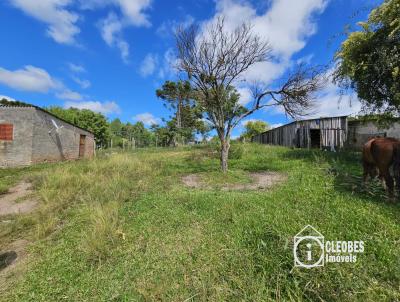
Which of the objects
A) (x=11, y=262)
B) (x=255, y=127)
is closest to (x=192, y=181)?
(x=11, y=262)

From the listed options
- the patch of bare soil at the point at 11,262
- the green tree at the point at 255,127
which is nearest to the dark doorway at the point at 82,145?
the patch of bare soil at the point at 11,262

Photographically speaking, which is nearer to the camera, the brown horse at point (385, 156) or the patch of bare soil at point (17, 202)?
the brown horse at point (385, 156)

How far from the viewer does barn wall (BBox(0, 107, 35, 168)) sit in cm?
1344

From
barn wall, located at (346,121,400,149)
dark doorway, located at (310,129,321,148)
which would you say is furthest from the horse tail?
dark doorway, located at (310,129,321,148)

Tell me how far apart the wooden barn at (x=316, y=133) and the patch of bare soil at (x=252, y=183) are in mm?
9217

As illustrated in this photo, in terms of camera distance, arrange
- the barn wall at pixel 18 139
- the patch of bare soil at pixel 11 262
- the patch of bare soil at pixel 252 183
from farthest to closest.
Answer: the barn wall at pixel 18 139 < the patch of bare soil at pixel 252 183 < the patch of bare soil at pixel 11 262

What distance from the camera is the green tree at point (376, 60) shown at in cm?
749

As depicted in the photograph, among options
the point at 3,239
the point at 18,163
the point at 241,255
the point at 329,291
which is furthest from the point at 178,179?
the point at 18,163

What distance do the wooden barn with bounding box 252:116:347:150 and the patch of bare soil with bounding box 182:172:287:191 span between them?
9.22 meters

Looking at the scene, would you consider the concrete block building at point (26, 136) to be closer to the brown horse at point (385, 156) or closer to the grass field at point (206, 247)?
the grass field at point (206, 247)

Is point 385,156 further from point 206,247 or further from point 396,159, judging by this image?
point 206,247

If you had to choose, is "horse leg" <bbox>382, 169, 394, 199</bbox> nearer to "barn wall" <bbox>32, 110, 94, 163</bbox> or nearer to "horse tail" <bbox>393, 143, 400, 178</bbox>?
"horse tail" <bbox>393, 143, 400, 178</bbox>

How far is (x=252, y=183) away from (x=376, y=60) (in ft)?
21.0

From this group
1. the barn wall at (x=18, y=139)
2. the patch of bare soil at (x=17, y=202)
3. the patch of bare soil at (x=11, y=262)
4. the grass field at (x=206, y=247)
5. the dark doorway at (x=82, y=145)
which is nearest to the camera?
the grass field at (x=206, y=247)
